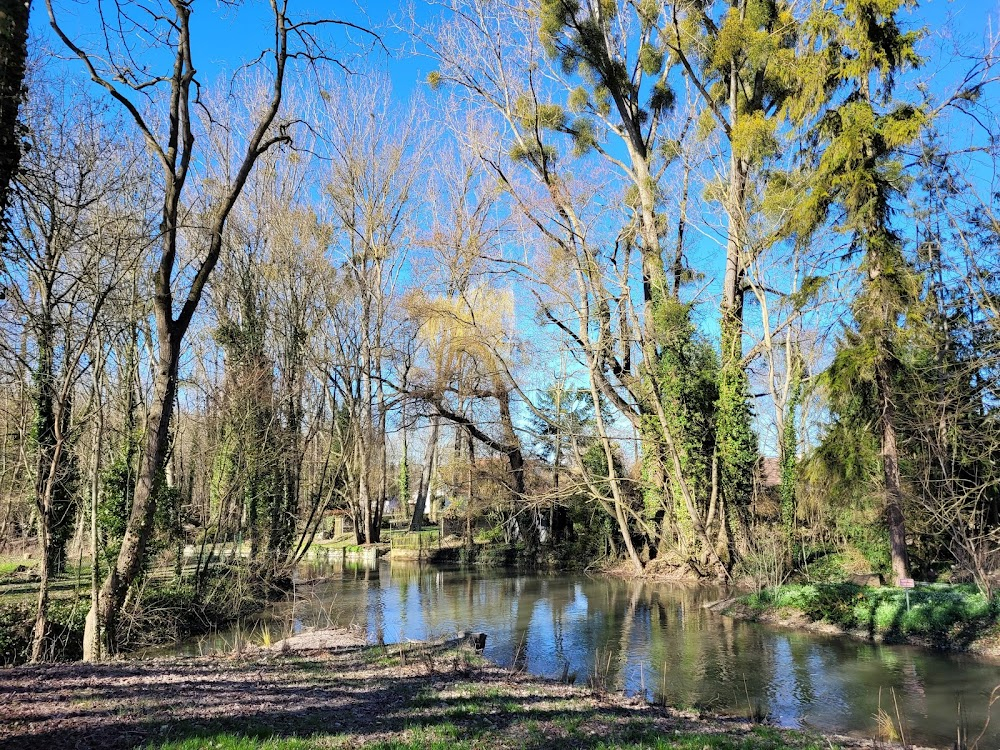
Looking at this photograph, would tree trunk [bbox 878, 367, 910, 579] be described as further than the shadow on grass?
Yes

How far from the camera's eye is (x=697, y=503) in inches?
810

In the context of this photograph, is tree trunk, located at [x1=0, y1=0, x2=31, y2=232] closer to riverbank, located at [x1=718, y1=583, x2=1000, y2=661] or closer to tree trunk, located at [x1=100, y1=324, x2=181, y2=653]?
tree trunk, located at [x1=100, y1=324, x2=181, y2=653]

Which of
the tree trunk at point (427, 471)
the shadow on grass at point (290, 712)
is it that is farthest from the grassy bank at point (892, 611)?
the tree trunk at point (427, 471)

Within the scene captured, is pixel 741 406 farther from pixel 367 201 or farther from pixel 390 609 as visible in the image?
pixel 367 201

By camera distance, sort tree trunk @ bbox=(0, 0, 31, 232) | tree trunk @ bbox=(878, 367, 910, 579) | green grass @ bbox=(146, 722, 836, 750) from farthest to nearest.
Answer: tree trunk @ bbox=(878, 367, 910, 579), tree trunk @ bbox=(0, 0, 31, 232), green grass @ bbox=(146, 722, 836, 750)

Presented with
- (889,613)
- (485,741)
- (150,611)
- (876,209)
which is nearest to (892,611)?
(889,613)

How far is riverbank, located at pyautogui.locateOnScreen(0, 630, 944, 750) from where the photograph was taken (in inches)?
179

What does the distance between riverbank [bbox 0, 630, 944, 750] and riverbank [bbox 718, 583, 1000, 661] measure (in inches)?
258

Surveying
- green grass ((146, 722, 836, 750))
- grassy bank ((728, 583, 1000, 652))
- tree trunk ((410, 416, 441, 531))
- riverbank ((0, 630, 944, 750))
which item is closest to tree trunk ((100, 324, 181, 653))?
riverbank ((0, 630, 944, 750))

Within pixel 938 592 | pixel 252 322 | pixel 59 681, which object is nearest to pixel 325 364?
pixel 252 322

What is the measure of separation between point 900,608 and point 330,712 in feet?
37.5

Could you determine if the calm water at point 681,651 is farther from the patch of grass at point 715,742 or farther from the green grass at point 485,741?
the green grass at point 485,741

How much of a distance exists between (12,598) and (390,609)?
24.6 ft

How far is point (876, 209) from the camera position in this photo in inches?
573
